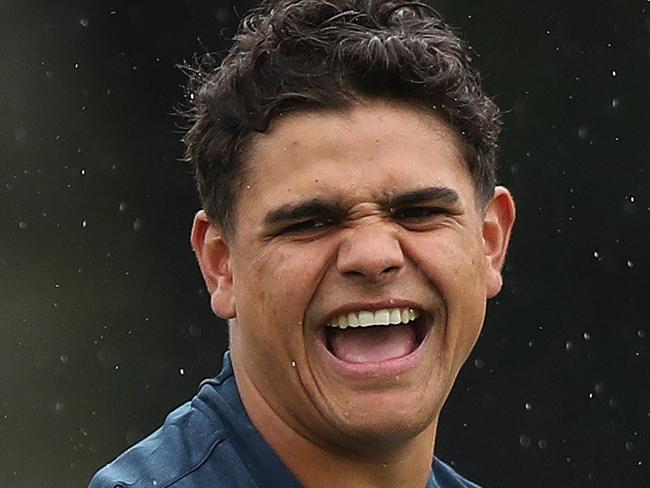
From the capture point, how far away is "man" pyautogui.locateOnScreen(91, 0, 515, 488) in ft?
9.86

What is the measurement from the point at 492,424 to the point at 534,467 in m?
0.21

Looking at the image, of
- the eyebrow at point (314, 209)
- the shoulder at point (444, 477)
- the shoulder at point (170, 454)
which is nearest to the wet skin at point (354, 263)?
the eyebrow at point (314, 209)

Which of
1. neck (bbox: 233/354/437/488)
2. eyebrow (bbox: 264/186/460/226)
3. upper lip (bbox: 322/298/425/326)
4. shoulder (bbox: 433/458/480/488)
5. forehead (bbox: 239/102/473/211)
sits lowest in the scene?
shoulder (bbox: 433/458/480/488)

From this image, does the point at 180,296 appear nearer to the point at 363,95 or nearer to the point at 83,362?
the point at 83,362

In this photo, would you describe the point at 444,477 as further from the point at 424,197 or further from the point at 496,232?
the point at 424,197

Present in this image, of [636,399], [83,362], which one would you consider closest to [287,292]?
[636,399]

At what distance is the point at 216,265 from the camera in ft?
10.6

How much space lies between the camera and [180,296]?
22.3 feet

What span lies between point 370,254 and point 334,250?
0.25 ft

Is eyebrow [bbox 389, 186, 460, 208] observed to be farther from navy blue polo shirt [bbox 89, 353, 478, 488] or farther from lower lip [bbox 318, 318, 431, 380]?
navy blue polo shirt [bbox 89, 353, 478, 488]

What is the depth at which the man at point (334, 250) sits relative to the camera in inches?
118

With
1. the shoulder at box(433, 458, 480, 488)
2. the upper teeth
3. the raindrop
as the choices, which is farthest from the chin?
the raindrop

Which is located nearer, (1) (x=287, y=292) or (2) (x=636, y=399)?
(1) (x=287, y=292)

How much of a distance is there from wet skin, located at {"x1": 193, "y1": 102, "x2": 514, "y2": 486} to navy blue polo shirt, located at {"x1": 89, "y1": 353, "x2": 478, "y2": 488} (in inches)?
3.0
